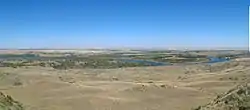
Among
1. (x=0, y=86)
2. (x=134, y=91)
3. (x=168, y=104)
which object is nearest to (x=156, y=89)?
(x=134, y=91)

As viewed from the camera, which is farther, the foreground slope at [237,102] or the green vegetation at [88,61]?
the green vegetation at [88,61]

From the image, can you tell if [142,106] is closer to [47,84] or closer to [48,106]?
[48,106]

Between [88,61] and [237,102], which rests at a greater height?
[237,102]

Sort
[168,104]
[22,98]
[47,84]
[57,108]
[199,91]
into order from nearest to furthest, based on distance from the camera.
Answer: [57,108] → [168,104] → [22,98] → [199,91] → [47,84]

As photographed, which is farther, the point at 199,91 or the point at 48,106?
the point at 199,91

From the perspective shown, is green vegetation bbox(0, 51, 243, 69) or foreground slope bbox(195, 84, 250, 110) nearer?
foreground slope bbox(195, 84, 250, 110)

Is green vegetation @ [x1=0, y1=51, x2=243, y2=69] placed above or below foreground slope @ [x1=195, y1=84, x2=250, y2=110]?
below

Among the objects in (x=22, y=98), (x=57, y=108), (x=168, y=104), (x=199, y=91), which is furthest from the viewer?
(x=199, y=91)

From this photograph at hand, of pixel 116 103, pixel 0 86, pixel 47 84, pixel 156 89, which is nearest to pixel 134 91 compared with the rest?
pixel 156 89

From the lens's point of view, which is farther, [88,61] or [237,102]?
[88,61]

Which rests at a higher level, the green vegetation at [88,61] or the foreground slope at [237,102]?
the foreground slope at [237,102]
